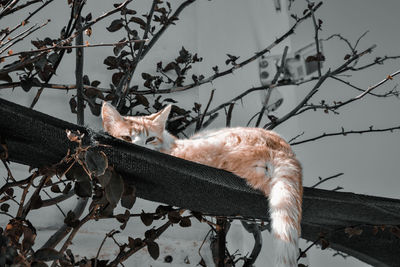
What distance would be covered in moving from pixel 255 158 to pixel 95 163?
20.3 inches

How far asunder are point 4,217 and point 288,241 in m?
1.06

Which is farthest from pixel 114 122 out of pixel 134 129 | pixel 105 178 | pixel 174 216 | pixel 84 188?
pixel 105 178

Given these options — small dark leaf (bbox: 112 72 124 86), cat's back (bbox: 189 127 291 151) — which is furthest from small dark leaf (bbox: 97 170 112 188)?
small dark leaf (bbox: 112 72 124 86)

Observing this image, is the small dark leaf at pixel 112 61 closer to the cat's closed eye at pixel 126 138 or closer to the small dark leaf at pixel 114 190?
the cat's closed eye at pixel 126 138

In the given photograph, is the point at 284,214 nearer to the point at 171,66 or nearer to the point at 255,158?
the point at 255,158

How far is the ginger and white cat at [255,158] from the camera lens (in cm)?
114

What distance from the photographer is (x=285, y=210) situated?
45.3 inches

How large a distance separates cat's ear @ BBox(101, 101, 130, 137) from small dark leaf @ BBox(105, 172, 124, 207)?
1.85ft

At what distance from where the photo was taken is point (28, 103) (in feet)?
Result: 6.31

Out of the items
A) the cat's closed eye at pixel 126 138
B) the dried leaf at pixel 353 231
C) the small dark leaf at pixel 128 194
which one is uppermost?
the cat's closed eye at pixel 126 138

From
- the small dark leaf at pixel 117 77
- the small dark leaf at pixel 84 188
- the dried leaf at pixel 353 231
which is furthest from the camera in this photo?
the small dark leaf at pixel 117 77

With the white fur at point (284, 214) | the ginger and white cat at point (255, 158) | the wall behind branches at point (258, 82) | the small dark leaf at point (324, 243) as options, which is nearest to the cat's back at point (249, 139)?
the ginger and white cat at point (255, 158)

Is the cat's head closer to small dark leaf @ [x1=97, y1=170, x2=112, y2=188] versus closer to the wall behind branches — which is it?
the wall behind branches

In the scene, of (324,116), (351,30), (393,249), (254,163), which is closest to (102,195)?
(254,163)
